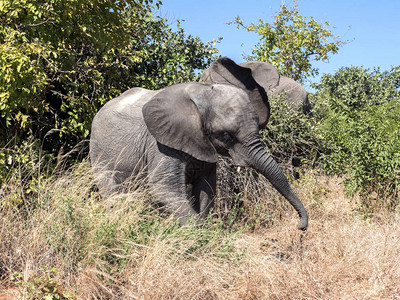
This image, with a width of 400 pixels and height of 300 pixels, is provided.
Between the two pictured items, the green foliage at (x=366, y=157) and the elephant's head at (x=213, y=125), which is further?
the green foliage at (x=366, y=157)

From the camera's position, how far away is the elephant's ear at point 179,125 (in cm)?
559

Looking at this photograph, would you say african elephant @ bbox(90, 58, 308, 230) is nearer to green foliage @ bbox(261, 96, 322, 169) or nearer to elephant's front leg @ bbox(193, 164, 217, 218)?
elephant's front leg @ bbox(193, 164, 217, 218)

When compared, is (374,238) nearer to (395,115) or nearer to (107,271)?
(107,271)

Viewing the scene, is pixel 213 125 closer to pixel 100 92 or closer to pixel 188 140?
pixel 188 140

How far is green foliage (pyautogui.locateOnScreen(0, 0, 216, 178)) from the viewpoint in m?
6.80

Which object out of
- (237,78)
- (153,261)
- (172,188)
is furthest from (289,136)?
(153,261)

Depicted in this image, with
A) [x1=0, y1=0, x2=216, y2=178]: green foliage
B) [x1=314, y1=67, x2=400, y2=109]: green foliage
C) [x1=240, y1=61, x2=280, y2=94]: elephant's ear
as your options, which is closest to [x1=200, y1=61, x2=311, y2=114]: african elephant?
[x1=240, y1=61, x2=280, y2=94]: elephant's ear

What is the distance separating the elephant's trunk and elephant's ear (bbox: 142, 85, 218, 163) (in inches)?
18.0

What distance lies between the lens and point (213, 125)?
Result: 5531 millimetres

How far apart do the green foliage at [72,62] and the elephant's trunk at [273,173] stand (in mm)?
2791

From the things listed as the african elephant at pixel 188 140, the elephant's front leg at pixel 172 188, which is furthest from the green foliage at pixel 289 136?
the elephant's front leg at pixel 172 188

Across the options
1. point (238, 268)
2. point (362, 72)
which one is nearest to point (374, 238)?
point (238, 268)

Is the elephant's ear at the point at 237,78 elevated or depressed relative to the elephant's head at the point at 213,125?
elevated

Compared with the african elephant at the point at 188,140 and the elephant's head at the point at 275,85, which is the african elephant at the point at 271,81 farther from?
the african elephant at the point at 188,140
